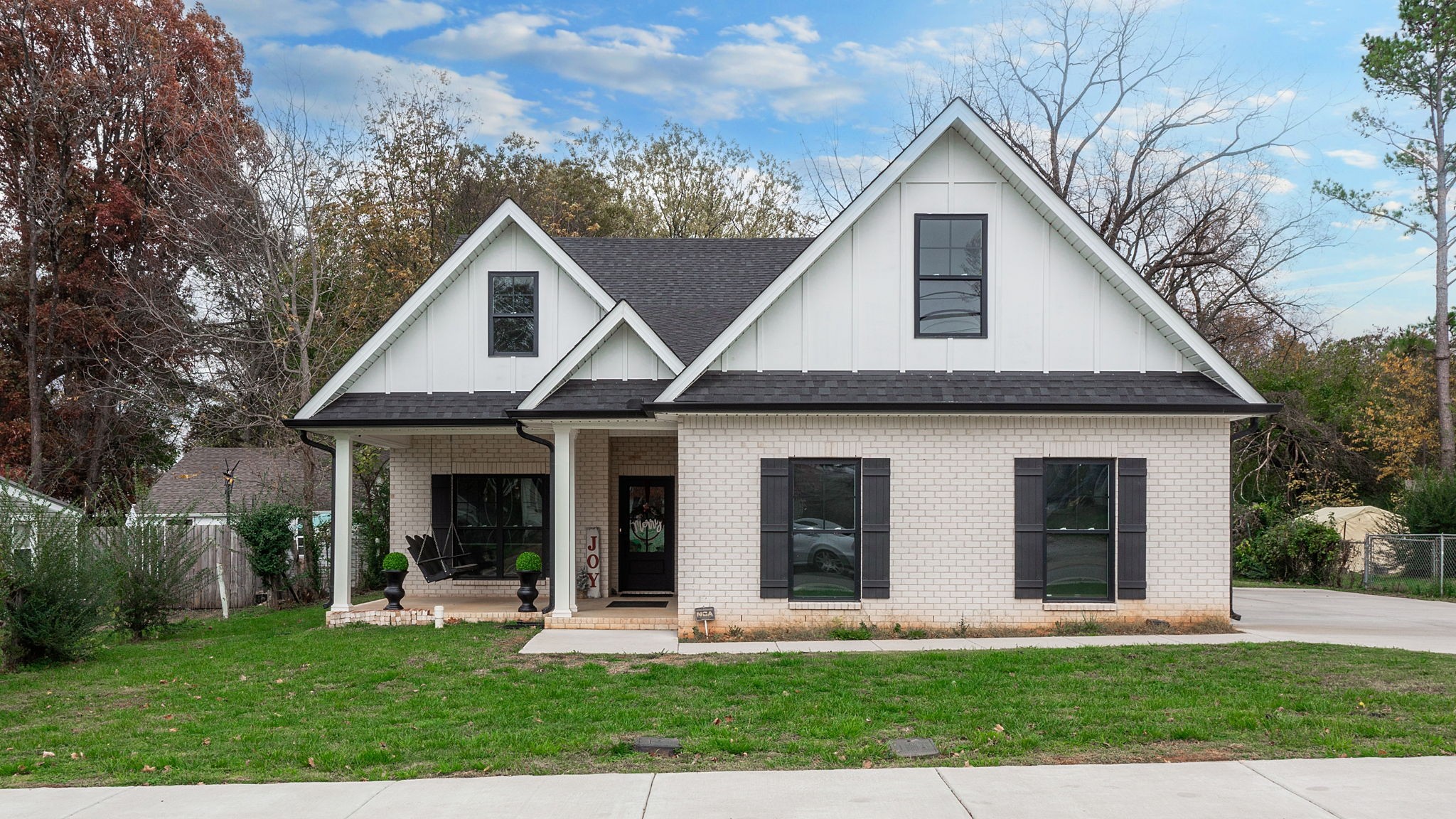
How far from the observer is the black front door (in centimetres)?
1692

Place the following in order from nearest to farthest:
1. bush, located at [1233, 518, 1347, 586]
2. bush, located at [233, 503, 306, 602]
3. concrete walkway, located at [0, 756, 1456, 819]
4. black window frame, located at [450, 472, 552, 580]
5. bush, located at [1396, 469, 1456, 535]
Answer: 1. concrete walkway, located at [0, 756, 1456, 819]
2. black window frame, located at [450, 472, 552, 580]
3. bush, located at [233, 503, 306, 602]
4. bush, located at [1396, 469, 1456, 535]
5. bush, located at [1233, 518, 1347, 586]

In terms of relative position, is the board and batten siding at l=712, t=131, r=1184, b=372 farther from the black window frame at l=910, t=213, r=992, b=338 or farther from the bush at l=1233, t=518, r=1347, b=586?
the bush at l=1233, t=518, r=1347, b=586

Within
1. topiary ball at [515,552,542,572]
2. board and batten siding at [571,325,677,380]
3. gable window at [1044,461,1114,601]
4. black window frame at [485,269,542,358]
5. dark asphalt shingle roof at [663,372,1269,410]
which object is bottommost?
topiary ball at [515,552,542,572]

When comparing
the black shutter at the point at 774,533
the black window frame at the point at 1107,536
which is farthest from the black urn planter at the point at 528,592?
the black window frame at the point at 1107,536

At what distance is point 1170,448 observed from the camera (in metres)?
12.9

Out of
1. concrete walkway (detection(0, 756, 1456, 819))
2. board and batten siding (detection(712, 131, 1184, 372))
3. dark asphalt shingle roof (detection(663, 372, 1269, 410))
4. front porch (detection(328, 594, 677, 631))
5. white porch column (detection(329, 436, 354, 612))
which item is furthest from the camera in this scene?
white porch column (detection(329, 436, 354, 612))

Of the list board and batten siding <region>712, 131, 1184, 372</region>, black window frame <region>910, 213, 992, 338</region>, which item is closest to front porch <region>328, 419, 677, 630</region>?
board and batten siding <region>712, 131, 1184, 372</region>

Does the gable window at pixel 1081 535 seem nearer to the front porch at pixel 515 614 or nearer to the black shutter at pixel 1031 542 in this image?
the black shutter at pixel 1031 542

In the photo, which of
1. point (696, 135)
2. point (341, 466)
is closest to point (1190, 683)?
point (341, 466)

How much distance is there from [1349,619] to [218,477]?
2916cm

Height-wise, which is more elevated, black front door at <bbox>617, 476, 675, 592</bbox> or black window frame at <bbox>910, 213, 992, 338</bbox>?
black window frame at <bbox>910, 213, 992, 338</bbox>

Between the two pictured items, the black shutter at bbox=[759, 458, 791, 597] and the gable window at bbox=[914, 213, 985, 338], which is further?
the gable window at bbox=[914, 213, 985, 338]

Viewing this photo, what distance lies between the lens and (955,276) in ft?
43.2

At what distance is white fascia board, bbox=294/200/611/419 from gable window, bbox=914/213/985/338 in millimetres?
4888
